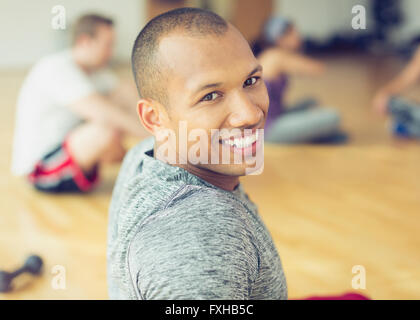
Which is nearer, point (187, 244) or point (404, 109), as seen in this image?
point (187, 244)

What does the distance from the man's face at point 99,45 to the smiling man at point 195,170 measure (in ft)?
4.92

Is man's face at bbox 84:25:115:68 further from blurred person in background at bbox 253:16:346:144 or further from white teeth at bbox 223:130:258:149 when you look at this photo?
white teeth at bbox 223:130:258:149

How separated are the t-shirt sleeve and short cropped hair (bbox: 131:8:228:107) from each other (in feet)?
0.50

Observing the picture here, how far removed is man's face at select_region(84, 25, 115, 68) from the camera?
211 cm

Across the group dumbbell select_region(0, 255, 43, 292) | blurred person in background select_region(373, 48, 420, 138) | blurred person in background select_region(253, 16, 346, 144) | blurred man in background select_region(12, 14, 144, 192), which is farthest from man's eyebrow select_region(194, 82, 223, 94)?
blurred person in background select_region(373, 48, 420, 138)

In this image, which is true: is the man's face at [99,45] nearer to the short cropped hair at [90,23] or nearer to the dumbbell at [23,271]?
the short cropped hair at [90,23]

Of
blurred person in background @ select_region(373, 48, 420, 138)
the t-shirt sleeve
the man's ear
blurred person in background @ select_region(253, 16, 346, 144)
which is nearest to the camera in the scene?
the t-shirt sleeve

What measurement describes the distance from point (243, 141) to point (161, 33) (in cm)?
17

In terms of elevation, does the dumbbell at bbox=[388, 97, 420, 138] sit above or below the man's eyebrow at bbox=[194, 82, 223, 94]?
above

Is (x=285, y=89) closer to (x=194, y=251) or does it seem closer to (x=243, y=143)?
(x=243, y=143)

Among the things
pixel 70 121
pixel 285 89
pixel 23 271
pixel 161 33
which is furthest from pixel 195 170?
pixel 285 89

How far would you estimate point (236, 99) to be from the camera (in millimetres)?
642

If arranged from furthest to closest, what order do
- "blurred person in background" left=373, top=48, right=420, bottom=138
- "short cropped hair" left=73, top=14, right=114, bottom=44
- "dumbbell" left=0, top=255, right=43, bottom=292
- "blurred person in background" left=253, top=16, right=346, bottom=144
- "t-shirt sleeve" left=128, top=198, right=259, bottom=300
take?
"blurred person in background" left=373, top=48, right=420, bottom=138, "blurred person in background" left=253, top=16, right=346, bottom=144, "short cropped hair" left=73, top=14, right=114, bottom=44, "dumbbell" left=0, top=255, right=43, bottom=292, "t-shirt sleeve" left=128, top=198, right=259, bottom=300

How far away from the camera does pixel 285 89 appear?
120 inches
